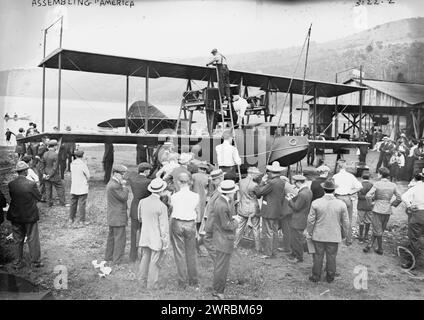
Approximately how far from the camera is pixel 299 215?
5.81m

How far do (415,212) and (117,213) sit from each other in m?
5.03

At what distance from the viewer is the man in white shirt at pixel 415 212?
18.2 ft

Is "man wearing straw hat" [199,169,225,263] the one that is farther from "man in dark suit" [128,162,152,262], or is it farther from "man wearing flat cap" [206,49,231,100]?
"man wearing flat cap" [206,49,231,100]

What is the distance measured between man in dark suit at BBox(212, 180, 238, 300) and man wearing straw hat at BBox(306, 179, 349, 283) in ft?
4.65

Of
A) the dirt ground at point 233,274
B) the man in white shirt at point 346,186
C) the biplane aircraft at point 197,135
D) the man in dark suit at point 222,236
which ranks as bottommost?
the dirt ground at point 233,274

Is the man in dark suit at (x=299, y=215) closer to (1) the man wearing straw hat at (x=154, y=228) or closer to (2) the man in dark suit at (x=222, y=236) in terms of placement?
(2) the man in dark suit at (x=222, y=236)

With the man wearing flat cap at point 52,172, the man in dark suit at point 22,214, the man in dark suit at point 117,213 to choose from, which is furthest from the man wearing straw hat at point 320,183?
the man wearing flat cap at point 52,172

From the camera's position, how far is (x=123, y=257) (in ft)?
17.6

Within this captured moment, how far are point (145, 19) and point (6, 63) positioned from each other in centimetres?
239

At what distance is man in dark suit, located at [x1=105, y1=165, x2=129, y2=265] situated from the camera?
523 cm

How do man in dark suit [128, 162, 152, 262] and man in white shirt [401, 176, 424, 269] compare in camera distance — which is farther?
man in white shirt [401, 176, 424, 269]

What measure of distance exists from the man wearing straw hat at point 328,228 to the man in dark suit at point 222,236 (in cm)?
142

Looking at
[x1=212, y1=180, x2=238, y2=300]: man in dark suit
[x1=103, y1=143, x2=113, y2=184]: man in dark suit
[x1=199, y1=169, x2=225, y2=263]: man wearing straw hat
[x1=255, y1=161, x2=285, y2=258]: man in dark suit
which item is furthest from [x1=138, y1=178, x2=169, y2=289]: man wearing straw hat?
[x1=103, y1=143, x2=113, y2=184]: man in dark suit

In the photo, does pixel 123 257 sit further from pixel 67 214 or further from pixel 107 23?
pixel 107 23
